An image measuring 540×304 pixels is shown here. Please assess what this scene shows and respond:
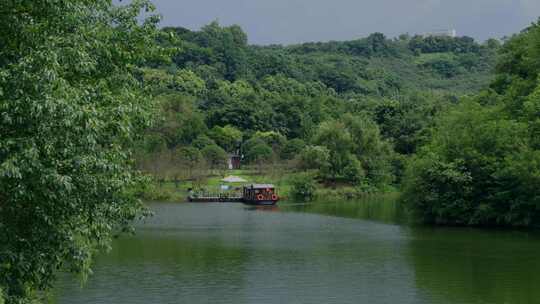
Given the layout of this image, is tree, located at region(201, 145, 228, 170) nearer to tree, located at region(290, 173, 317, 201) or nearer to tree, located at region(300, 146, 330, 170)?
tree, located at region(300, 146, 330, 170)

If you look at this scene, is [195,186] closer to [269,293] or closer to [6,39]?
[269,293]

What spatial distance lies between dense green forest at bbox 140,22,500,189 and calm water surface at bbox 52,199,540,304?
714 centimetres

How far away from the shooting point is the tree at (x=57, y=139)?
514 inches

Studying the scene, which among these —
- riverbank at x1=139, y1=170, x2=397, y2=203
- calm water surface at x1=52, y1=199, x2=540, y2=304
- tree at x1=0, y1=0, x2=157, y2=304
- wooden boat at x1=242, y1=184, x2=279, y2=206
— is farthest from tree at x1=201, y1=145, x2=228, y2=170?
tree at x1=0, y1=0, x2=157, y2=304

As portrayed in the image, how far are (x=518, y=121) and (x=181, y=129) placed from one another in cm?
4153

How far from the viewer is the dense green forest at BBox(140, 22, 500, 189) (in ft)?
243

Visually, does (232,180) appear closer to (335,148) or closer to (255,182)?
(255,182)

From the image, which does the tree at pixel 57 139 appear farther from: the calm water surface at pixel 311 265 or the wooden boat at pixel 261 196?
the wooden boat at pixel 261 196

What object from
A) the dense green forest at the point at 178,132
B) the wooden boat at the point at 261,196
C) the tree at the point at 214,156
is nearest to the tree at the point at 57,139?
the dense green forest at the point at 178,132

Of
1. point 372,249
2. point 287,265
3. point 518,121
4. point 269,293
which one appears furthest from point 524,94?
point 269,293

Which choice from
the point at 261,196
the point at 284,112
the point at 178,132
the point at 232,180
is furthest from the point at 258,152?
the point at 261,196

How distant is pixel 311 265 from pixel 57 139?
66.8ft

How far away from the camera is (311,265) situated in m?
32.7

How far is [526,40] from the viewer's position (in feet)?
188
